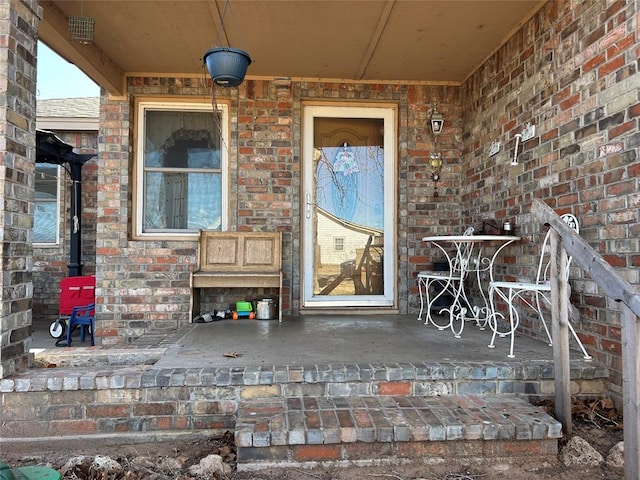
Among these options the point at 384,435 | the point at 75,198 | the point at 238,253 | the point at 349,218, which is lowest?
the point at 384,435

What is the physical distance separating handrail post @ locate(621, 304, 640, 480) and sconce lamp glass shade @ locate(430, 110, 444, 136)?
315 cm

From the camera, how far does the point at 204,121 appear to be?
15.0 feet

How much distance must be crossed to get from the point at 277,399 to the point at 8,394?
1417 mm

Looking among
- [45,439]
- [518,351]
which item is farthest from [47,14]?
[518,351]

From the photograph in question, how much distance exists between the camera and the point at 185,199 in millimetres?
4547

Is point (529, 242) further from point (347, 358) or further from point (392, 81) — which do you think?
point (392, 81)

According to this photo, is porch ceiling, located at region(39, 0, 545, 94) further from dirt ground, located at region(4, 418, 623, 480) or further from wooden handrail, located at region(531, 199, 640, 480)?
dirt ground, located at region(4, 418, 623, 480)

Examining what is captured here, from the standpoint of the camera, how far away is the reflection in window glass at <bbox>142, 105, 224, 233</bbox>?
453 centimetres

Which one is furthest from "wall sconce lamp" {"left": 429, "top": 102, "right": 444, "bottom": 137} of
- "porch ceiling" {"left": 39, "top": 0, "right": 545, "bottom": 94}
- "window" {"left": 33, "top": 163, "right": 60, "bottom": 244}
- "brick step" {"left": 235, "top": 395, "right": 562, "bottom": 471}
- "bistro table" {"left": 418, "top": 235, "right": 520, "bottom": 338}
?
"window" {"left": 33, "top": 163, "right": 60, "bottom": 244}

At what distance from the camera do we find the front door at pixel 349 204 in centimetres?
457

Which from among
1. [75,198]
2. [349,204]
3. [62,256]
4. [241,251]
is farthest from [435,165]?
[62,256]

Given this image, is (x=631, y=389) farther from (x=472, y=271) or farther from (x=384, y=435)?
(x=472, y=271)

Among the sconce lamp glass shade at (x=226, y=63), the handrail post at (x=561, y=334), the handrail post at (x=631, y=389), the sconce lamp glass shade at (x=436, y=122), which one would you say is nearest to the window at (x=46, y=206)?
the sconce lamp glass shade at (x=226, y=63)

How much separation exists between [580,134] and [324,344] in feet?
7.20
